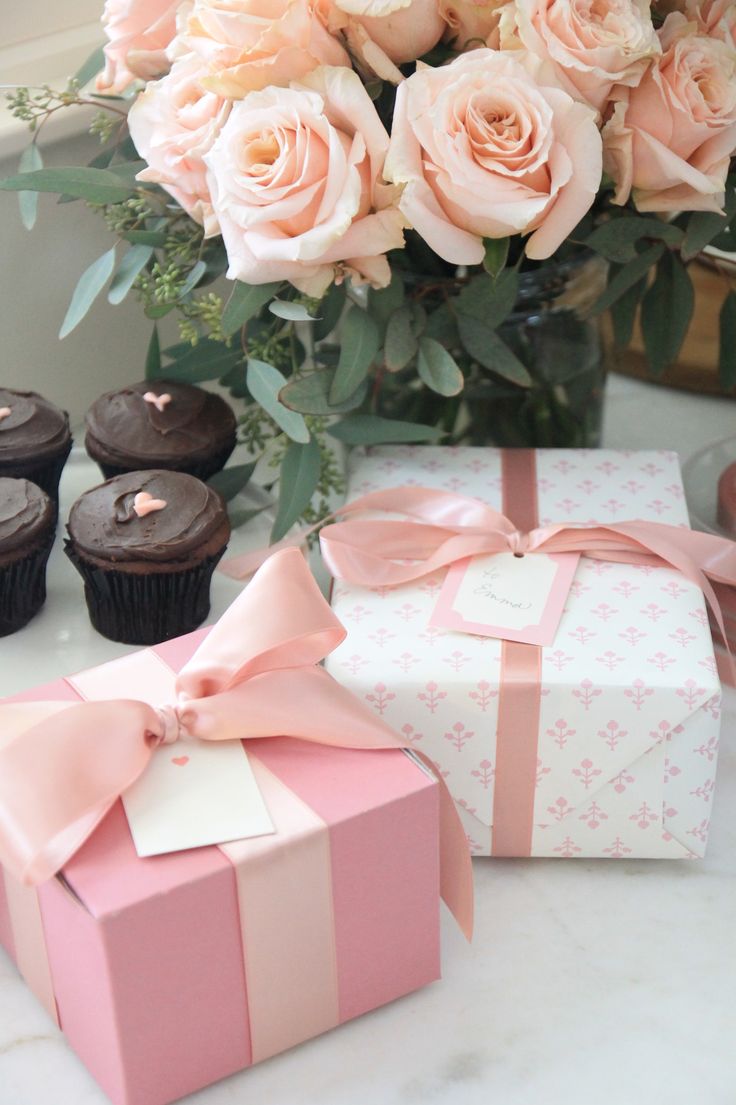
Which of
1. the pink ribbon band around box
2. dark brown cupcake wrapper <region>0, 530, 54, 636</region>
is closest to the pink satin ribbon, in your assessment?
the pink ribbon band around box

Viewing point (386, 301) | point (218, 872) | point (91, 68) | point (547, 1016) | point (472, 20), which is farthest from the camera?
point (91, 68)

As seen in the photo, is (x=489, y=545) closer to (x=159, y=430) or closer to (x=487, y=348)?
(x=487, y=348)

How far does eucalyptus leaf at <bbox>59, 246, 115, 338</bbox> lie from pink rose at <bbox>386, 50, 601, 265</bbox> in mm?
272

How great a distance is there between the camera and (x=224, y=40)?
0.82m

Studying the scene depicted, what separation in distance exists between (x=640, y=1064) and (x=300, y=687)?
27 centimetres

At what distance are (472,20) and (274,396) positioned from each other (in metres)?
0.28

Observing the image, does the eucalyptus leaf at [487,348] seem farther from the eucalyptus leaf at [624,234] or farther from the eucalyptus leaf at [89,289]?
the eucalyptus leaf at [89,289]

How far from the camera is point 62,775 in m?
0.66

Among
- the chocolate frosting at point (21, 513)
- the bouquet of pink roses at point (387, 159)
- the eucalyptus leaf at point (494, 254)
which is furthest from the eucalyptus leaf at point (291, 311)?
the chocolate frosting at point (21, 513)

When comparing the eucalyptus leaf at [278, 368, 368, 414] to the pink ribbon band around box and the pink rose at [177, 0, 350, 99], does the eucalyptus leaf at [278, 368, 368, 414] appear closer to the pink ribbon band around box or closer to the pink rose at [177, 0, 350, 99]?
the pink ribbon band around box

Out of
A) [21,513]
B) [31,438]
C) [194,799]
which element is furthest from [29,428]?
[194,799]

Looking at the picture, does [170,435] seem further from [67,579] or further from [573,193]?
[573,193]

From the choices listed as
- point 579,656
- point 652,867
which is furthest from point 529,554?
point 652,867

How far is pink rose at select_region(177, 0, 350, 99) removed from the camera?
80 centimetres
